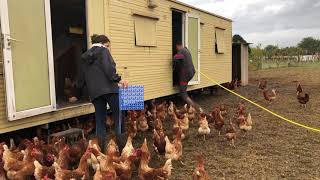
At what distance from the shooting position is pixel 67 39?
8.48 meters

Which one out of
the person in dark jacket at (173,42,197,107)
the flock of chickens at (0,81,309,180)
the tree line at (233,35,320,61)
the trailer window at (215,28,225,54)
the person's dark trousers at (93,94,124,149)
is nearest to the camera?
the flock of chickens at (0,81,309,180)

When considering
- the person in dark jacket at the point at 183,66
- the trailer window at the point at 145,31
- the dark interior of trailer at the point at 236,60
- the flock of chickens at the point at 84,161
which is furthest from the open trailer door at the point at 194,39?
the dark interior of trailer at the point at 236,60

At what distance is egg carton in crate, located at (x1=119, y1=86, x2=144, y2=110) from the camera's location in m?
7.44

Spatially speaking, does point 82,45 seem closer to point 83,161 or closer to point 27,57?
point 27,57

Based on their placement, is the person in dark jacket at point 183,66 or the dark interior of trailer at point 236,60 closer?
the person in dark jacket at point 183,66

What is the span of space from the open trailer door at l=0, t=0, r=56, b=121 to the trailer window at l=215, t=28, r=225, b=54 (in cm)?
900

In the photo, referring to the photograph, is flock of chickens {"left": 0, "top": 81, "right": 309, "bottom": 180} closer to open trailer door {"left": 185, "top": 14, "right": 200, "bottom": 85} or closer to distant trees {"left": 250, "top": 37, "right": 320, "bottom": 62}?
open trailer door {"left": 185, "top": 14, "right": 200, "bottom": 85}

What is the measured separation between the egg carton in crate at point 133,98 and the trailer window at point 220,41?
6.28 meters

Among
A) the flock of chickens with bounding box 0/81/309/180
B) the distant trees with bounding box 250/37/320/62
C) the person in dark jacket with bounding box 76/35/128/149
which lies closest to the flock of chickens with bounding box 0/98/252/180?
the flock of chickens with bounding box 0/81/309/180

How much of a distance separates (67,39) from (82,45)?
0.45m

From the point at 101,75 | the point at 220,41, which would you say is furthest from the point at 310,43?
the point at 101,75

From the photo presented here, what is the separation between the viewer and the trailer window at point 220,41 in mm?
13695

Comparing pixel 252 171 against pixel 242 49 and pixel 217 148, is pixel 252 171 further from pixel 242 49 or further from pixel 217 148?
pixel 242 49

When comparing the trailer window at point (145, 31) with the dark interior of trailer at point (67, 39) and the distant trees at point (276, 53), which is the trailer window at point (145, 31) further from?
the distant trees at point (276, 53)
